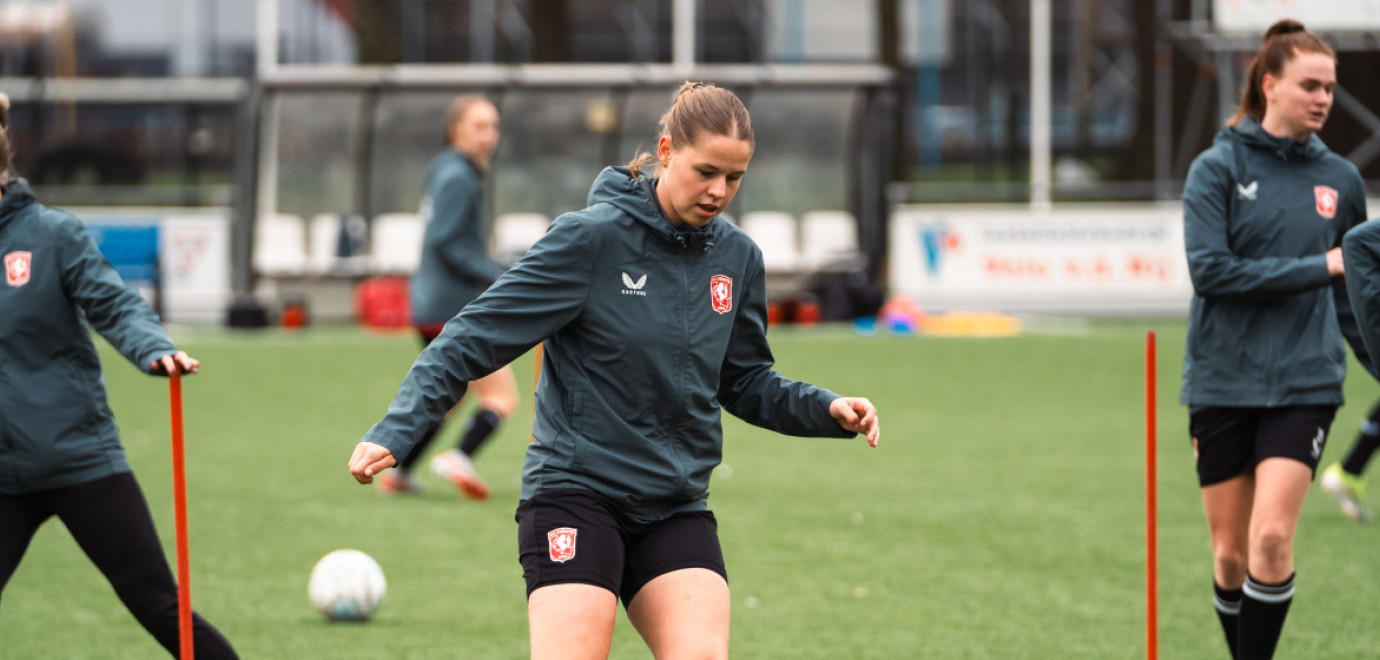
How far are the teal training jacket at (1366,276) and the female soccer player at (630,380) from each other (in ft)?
4.00

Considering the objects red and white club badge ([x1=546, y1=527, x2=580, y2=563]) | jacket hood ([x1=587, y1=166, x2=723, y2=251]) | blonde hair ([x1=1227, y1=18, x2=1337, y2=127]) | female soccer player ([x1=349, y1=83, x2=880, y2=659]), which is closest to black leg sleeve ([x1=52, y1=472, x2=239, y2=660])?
female soccer player ([x1=349, y1=83, x2=880, y2=659])

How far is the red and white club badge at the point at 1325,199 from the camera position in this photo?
5305mm

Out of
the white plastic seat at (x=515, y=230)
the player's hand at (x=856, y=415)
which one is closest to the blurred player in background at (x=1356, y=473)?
the player's hand at (x=856, y=415)

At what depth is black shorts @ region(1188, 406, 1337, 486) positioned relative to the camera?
5.20 meters

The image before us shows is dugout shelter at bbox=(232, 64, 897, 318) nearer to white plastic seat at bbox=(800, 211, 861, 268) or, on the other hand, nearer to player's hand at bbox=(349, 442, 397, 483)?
white plastic seat at bbox=(800, 211, 861, 268)

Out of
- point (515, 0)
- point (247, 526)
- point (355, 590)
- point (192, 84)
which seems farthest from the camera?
point (515, 0)

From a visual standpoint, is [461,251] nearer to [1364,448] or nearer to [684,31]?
[1364,448]

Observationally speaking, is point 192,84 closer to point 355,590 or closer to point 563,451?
point 355,590

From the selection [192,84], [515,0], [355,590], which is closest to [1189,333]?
[355,590]

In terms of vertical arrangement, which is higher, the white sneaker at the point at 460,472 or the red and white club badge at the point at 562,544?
the red and white club badge at the point at 562,544

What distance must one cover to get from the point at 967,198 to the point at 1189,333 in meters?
21.1

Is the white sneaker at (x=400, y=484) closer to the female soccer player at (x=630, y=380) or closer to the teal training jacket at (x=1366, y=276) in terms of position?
the female soccer player at (x=630, y=380)

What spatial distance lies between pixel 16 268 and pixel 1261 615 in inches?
147

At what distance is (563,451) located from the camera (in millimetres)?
3949
